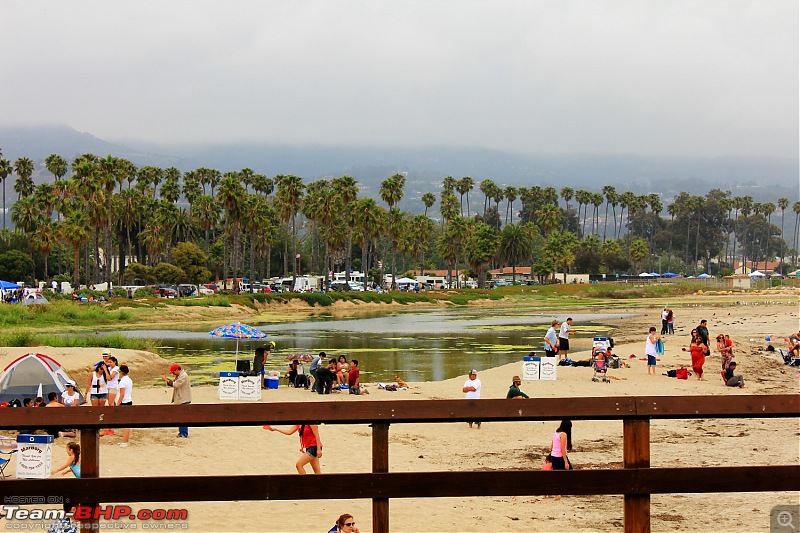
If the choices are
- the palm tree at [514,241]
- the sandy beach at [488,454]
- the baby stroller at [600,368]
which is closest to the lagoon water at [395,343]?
the sandy beach at [488,454]

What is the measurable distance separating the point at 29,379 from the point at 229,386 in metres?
4.96

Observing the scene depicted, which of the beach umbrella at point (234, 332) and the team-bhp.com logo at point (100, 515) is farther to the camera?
the beach umbrella at point (234, 332)

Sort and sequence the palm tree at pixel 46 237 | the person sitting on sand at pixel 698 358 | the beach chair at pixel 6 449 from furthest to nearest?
the palm tree at pixel 46 237 < the person sitting on sand at pixel 698 358 < the beach chair at pixel 6 449

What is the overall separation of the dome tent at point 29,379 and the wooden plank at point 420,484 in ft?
53.3

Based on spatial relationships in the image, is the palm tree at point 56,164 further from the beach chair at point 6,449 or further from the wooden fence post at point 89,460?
the wooden fence post at point 89,460

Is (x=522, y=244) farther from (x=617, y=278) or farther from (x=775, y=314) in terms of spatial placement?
(x=775, y=314)

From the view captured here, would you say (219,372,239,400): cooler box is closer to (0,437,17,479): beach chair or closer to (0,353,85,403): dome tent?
(0,353,85,403): dome tent

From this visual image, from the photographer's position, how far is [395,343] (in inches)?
1865

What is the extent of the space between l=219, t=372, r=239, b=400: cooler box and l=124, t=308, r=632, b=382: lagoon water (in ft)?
24.3

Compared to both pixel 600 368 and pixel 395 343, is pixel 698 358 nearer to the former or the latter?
pixel 600 368

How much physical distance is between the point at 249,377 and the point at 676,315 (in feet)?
173

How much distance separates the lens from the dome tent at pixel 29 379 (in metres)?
19.7

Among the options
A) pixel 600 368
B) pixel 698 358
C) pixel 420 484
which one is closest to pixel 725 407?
pixel 420 484

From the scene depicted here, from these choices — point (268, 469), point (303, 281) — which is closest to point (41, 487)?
point (268, 469)
